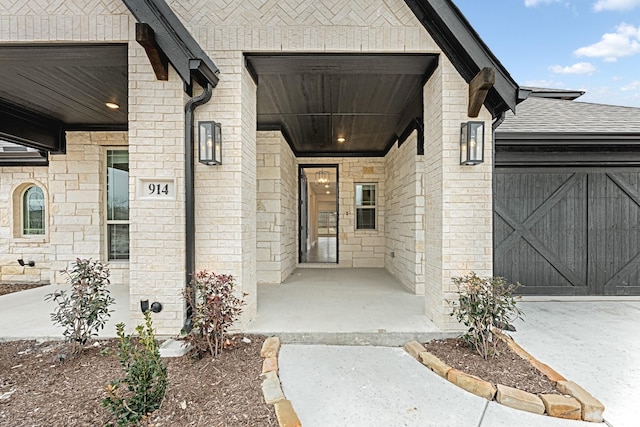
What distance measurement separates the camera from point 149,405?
1.89 metres

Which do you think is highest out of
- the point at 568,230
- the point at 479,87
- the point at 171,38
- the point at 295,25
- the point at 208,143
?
the point at 295,25

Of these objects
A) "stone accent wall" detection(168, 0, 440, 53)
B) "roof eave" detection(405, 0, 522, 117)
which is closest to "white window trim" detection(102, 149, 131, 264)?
"stone accent wall" detection(168, 0, 440, 53)

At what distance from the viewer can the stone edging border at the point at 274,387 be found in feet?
6.12

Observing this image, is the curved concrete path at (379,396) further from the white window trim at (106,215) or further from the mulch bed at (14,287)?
the mulch bed at (14,287)

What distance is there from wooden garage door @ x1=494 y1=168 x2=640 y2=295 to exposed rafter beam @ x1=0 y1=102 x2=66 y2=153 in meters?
7.55

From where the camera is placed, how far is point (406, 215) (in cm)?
538

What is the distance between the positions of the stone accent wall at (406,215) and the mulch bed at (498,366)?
1.85 meters

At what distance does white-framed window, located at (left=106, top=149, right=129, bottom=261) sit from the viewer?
5.67 meters

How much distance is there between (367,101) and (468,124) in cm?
161

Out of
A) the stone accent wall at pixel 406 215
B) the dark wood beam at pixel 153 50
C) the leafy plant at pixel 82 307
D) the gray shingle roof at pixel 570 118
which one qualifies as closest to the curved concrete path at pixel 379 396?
the leafy plant at pixel 82 307

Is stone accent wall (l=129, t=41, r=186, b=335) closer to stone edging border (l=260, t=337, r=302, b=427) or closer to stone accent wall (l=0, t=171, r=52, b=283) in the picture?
stone edging border (l=260, t=337, r=302, b=427)

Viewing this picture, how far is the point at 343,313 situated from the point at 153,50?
341cm

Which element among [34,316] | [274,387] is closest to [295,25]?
[274,387]

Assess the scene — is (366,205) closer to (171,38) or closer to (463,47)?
(463,47)
